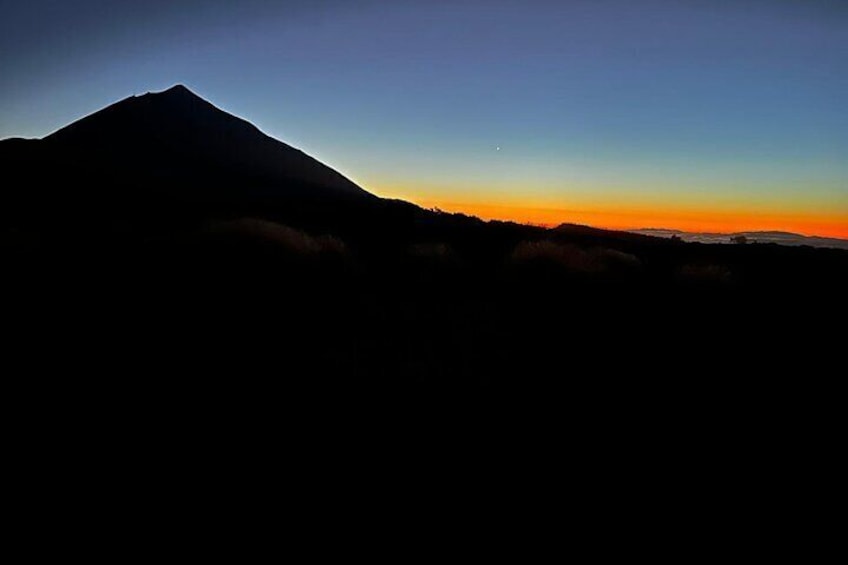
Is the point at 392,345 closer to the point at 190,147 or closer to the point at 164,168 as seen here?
the point at 164,168

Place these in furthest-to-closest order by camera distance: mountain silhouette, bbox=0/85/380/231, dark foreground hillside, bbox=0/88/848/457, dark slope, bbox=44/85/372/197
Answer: dark slope, bbox=44/85/372/197
mountain silhouette, bbox=0/85/380/231
dark foreground hillside, bbox=0/88/848/457

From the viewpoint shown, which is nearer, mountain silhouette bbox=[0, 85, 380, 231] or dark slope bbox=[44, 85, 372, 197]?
mountain silhouette bbox=[0, 85, 380, 231]

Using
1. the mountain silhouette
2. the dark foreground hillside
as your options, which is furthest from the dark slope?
the dark foreground hillside

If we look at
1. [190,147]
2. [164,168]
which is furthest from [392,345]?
[190,147]

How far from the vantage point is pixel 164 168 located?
6844 centimetres

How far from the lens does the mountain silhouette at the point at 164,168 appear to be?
30.8 m

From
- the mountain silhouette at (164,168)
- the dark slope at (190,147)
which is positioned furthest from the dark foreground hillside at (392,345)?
the dark slope at (190,147)

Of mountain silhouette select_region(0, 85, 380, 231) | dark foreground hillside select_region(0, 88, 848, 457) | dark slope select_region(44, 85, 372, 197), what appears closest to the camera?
dark foreground hillside select_region(0, 88, 848, 457)

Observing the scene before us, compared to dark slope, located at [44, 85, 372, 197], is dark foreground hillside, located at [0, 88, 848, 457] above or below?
below

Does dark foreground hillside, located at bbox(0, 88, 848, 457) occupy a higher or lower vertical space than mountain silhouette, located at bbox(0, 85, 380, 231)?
lower

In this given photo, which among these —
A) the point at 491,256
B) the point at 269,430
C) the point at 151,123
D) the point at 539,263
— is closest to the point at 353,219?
the point at 491,256

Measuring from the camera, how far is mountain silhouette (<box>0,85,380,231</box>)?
3078 cm

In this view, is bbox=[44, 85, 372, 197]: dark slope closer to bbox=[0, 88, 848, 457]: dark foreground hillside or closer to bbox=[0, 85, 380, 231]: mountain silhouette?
bbox=[0, 85, 380, 231]: mountain silhouette

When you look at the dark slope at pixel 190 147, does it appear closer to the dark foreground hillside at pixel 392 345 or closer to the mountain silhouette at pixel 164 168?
the mountain silhouette at pixel 164 168
